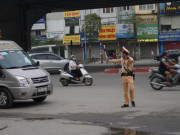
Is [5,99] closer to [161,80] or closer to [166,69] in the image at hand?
[161,80]

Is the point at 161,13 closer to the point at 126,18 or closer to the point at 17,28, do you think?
the point at 126,18

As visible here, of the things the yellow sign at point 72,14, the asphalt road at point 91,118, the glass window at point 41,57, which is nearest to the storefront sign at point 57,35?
the yellow sign at point 72,14

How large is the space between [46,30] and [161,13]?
19.8m

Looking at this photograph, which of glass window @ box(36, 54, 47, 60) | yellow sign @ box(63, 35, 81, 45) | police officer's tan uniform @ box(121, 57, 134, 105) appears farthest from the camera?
yellow sign @ box(63, 35, 81, 45)

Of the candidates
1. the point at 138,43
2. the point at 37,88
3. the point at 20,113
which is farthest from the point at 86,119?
the point at 138,43

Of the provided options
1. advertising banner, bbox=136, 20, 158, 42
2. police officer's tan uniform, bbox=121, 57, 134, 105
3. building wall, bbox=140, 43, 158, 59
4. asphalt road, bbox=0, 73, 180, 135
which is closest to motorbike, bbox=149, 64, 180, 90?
asphalt road, bbox=0, 73, 180, 135

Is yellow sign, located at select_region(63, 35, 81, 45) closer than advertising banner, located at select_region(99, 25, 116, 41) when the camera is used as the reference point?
No

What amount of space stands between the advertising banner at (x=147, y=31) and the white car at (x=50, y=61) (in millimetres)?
30685

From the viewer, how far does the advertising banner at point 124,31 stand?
58.3 meters

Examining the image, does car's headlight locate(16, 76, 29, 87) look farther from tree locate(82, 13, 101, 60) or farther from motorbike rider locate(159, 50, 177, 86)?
tree locate(82, 13, 101, 60)

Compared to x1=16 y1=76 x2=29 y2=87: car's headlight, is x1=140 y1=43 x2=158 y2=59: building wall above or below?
below

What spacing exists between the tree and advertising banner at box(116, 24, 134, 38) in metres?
3.31

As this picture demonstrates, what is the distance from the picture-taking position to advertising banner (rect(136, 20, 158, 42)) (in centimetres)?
5844

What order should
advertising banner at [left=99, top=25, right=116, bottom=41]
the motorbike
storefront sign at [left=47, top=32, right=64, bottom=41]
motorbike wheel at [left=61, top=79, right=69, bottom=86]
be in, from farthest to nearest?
1. storefront sign at [left=47, top=32, right=64, bottom=41]
2. advertising banner at [left=99, top=25, right=116, bottom=41]
3. motorbike wheel at [left=61, top=79, right=69, bottom=86]
4. the motorbike
